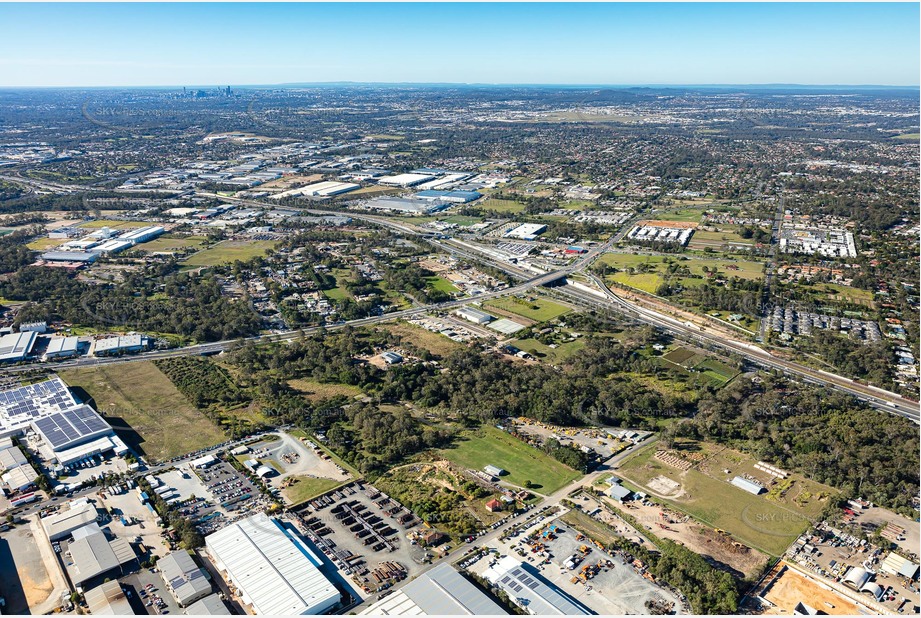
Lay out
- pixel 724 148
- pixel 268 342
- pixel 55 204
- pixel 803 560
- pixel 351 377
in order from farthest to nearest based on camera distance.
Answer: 1. pixel 724 148
2. pixel 55 204
3. pixel 268 342
4. pixel 351 377
5. pixel 803 560

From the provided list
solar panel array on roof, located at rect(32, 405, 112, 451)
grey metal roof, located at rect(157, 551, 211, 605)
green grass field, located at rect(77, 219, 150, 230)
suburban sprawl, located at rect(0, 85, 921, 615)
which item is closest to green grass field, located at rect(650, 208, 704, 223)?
suburban sprawl, located at rect(0, 85, 921, 615)

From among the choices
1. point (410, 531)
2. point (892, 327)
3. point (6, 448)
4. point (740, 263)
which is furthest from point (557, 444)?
point (740, 263)

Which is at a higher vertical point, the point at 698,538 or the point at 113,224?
the point at 113,224

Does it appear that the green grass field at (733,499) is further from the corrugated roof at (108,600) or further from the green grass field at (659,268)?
the green grass field at (659,268)

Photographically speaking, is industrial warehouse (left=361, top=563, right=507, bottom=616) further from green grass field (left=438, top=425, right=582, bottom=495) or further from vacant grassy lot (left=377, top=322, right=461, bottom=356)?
vacant grassy lot (left=377, top=322, right=461, bottom=356)

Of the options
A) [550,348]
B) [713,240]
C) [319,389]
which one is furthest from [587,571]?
[713,240]

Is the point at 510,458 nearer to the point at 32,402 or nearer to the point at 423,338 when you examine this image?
the point at 423,338

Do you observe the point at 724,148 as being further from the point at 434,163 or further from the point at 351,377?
the point at 351,377

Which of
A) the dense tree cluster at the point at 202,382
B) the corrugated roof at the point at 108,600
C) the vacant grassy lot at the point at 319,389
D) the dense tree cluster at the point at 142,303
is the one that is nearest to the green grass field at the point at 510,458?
the vacant grassy lot at the point at 319,389
